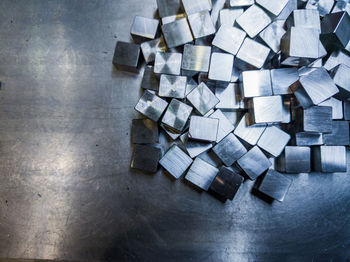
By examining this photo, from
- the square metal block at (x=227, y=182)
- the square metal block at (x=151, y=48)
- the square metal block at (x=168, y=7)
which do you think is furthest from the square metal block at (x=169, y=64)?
the square metal block at (x=227, y=182)

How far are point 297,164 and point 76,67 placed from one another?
1.61 metres

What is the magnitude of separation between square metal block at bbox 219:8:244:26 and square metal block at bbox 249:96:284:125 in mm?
537

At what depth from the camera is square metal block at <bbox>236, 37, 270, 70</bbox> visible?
1.41 metres

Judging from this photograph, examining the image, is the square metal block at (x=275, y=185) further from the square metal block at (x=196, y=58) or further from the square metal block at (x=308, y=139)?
the square metal block at (x=196, y=58)

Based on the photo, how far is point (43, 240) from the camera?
5.03 ft

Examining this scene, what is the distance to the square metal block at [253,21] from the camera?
1432 mm

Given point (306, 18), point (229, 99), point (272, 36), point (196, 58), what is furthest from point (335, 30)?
point (196, 58)

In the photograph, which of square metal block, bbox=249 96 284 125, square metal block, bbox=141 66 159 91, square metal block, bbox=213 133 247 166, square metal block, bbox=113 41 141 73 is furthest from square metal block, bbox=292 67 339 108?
square metal block, bbox=113 41 141 73

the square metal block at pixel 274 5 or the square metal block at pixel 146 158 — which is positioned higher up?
the square metal block at pixel 274 5

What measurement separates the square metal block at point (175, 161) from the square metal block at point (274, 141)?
48 cm

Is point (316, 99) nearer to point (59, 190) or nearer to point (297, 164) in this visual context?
point (297, 164)

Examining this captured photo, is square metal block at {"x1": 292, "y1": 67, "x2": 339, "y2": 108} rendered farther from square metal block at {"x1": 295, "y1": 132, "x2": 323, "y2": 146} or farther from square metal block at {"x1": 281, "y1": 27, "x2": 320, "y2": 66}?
square metal block at {"x1": 295, "y1": 132, "x2": 323, "y2": 146}

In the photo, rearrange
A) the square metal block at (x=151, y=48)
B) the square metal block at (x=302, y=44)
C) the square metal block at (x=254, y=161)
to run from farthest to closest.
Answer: the square metal block at (x=151, y=48) → the square metal block at (x=254, y=161) → the square metal block at (x=302, y=44)

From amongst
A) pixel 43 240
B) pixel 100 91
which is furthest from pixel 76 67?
pixel 43 240
